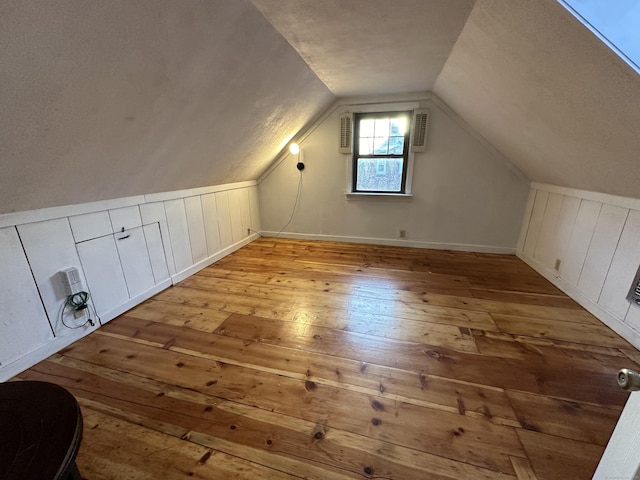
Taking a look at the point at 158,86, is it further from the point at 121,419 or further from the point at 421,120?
the point at 421,120

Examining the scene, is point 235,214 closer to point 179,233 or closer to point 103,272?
point 179,233

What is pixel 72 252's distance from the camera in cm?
185

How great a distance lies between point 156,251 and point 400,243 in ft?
9.95

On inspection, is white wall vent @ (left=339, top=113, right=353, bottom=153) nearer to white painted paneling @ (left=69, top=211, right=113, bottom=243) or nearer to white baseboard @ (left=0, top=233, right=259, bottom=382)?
white baseboard @ (left=0, top=233, right=259, bottom=382)

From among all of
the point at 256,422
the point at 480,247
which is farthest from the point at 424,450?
the point at 480,247

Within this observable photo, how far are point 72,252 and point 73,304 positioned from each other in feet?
1.20

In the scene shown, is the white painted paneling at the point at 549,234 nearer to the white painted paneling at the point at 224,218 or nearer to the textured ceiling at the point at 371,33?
the textured ceiling at the point at 371,33

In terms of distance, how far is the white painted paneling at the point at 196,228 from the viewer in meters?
2.92

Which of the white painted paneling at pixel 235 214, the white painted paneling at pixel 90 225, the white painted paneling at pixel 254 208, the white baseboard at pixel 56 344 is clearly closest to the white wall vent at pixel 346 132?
the white painted paneling at pixel 254 208

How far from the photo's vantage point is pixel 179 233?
280 centimetres

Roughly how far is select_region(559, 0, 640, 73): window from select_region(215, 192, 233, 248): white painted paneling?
3295 mm

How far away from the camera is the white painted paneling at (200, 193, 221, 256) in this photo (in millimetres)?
3166

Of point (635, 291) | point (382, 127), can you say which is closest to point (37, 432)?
point (635, 291)

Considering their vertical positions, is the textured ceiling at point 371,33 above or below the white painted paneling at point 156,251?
above
